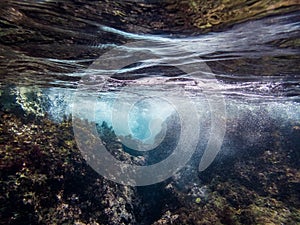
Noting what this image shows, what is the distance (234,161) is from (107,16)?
1154cm

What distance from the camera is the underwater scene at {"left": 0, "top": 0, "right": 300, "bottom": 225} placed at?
5.01 m

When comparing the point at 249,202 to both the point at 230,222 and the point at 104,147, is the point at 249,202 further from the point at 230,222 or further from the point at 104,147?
the point at 104,147

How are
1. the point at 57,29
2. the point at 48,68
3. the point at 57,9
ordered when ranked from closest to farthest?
the point at 57,9
the point at 57,29
the point at 48,68

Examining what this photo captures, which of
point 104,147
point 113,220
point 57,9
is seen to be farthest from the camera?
point 104,147

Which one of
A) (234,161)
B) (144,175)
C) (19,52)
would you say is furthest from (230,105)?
(19,52)

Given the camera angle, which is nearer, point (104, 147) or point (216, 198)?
point (216, 198)

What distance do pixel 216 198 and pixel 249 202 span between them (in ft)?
4.60

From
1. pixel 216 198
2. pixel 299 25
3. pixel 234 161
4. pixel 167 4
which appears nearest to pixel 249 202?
pixel 216 198

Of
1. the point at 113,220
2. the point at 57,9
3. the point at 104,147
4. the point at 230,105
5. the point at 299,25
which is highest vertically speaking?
the point at 230,105

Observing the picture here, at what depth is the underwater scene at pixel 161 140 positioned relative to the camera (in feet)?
16.4

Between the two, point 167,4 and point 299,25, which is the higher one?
point 299,25

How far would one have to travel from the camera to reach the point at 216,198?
10.2 metres

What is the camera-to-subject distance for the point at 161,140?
17594mm

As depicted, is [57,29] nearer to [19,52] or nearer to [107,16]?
[107,16]
